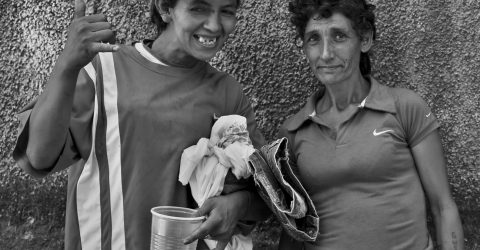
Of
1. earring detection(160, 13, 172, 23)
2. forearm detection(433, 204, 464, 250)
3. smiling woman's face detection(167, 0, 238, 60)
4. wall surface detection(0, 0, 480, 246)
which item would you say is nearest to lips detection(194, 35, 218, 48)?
smiling woman's face detection(167, 0, 238, 60)

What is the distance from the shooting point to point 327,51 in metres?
1.88

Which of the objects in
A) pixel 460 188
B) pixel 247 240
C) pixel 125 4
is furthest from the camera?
pixel 125 4

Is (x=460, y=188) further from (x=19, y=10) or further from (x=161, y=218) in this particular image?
(x=19, y=10)

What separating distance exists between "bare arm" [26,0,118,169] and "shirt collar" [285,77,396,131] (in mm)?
802

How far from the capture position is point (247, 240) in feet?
5.80

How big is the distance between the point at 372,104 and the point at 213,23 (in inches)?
23.3

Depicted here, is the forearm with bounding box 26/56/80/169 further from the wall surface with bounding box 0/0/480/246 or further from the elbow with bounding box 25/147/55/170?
the wall surface with bounding box 0/0/480/246

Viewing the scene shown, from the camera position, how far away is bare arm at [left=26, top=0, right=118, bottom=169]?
1.39m

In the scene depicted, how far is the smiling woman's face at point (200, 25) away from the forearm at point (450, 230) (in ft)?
2.95

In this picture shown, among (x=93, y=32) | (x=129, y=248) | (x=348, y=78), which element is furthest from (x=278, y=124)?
(x=93, y=32)

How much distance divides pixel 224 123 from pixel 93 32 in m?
0.47

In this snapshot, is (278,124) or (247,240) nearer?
(247,240)

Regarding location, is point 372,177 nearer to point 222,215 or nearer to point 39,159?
point 222,215

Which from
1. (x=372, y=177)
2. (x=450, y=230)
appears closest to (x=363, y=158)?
(x=372, y=177)
